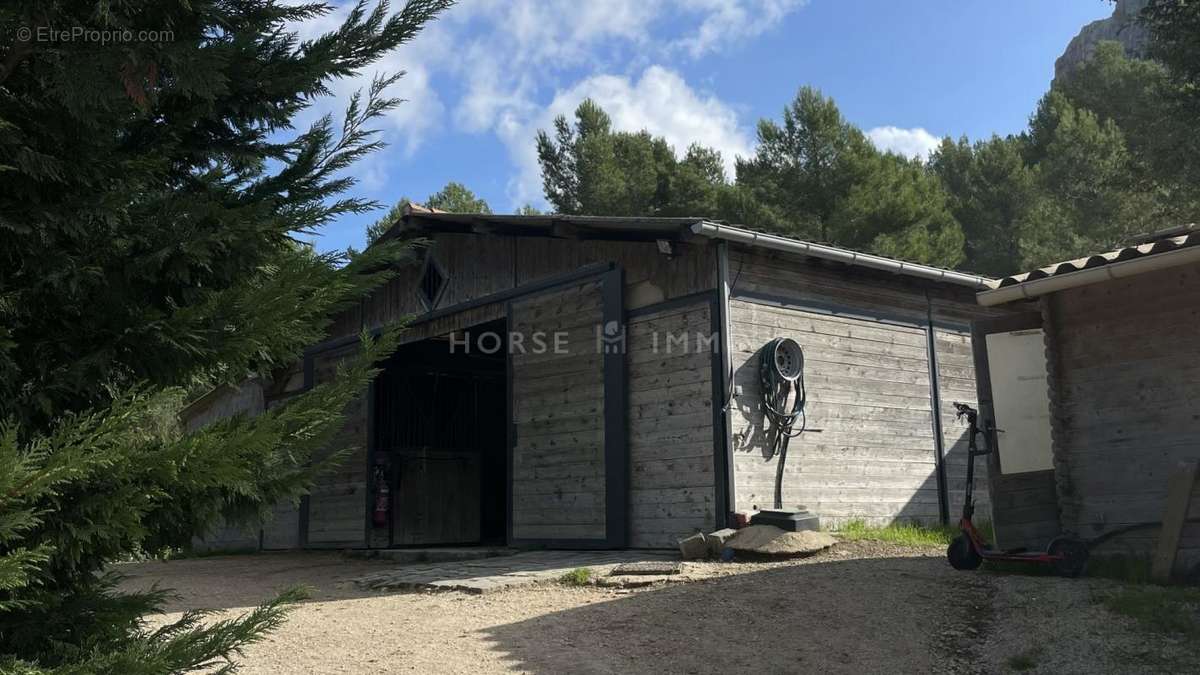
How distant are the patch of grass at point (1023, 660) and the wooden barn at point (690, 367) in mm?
4161

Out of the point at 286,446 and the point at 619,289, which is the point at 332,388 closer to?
the point at 286,446

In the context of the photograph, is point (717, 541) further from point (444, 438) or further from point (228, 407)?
point (228, 407)

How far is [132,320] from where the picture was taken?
2785 mm

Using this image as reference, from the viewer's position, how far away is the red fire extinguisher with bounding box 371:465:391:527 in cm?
1388

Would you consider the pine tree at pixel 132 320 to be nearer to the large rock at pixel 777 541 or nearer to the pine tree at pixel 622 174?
the large rock at pixel 777 541

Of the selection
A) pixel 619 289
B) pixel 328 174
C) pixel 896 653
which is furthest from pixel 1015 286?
pixel 328 174

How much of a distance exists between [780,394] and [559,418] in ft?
8.69

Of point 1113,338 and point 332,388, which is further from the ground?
point 1113,338

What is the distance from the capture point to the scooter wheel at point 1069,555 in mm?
6621

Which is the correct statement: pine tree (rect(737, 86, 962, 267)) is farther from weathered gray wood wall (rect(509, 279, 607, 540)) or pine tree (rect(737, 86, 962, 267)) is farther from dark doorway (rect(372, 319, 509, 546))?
weathered gray wood wall (rect(509, 279, 607, 540))

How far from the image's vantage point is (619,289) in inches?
411

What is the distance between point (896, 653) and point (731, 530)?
12.0ft

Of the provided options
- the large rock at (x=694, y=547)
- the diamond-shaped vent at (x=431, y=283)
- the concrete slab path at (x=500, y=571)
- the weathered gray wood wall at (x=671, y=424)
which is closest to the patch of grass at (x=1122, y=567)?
the large rock at (x=694, y=547)

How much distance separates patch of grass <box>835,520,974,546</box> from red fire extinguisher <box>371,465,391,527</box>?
695 cm
